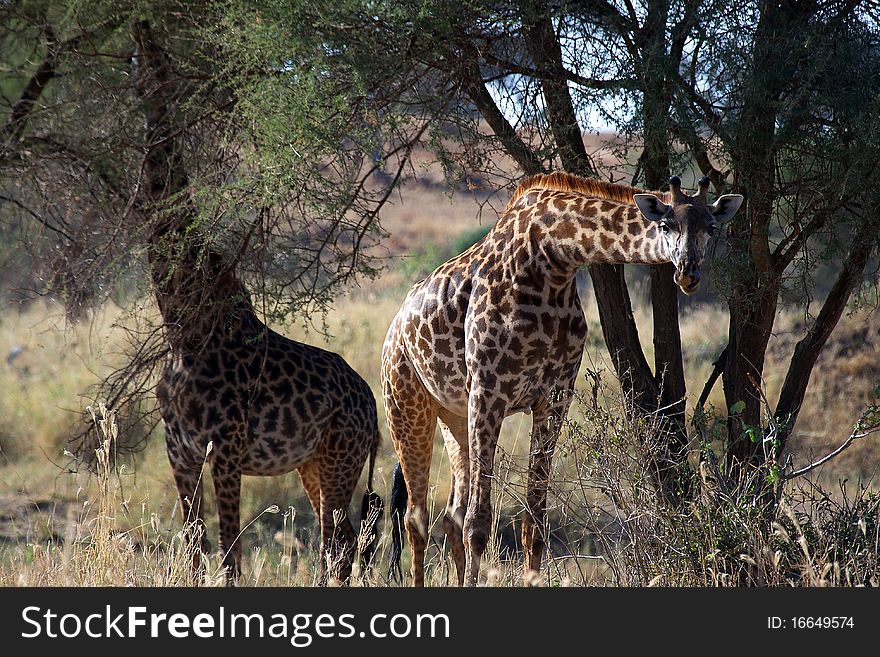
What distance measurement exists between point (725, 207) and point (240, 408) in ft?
10.8

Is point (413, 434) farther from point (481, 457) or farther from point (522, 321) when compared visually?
point (522, 321)

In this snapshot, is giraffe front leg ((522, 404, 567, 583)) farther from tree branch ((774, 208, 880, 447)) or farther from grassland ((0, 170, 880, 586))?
tree branch ((774, 208, 880, 447))

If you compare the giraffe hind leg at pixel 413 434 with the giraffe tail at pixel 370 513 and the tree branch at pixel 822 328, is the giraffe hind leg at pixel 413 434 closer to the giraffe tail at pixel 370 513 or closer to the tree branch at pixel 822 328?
the giraffe tail at pixel 370 513

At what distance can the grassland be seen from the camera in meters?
4.72

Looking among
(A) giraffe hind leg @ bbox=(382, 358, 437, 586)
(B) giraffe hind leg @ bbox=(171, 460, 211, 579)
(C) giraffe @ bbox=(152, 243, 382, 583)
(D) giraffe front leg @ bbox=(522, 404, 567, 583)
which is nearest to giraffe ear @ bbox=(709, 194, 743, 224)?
→ (D) giraffe front leg @ bbox=(522, 404, 567, 583)

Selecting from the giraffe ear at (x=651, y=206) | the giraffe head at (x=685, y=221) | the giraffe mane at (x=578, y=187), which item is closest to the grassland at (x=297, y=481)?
the giraffe mane at (x=578, y=187)

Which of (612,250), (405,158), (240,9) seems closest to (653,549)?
(612,250)

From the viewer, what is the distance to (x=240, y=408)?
637cm

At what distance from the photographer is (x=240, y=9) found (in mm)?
5906

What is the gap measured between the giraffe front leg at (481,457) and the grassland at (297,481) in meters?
0.13

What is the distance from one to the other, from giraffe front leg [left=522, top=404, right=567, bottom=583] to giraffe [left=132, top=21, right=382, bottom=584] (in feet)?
3.89

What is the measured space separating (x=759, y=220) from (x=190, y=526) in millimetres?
3555

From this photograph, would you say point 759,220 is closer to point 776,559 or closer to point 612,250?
point 612,250

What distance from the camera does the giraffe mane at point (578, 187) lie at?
4.82 meters
